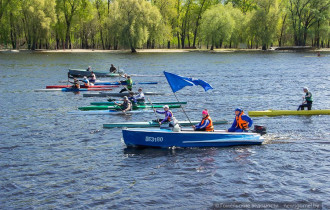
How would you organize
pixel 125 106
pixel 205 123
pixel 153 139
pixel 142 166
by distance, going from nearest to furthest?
1. pixel 142 166
2. pixel 153 139
3. pixel 205 123
4. pixel 125 106

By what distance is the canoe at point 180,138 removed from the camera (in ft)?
66.4

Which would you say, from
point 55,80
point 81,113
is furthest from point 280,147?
point 55,80

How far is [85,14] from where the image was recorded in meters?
115

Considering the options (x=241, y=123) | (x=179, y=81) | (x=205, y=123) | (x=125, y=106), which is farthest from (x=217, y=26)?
(x=205, y=123)

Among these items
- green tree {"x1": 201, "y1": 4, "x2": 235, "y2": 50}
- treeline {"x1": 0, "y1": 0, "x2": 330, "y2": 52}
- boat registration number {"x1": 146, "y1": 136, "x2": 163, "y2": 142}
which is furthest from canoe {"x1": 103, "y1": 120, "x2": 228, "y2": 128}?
green tree {"x1": 201, "y1": 4, "x2": 235, "y2": 50}

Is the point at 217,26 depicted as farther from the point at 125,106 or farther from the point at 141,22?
the point at 125,106

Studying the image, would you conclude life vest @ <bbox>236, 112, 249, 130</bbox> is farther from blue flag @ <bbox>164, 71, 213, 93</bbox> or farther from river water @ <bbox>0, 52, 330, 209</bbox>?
blue flag @ <bbox>164, 71, 213, 93</bbox>

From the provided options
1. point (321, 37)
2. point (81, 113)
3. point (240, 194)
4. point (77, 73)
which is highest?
point (321, 37)

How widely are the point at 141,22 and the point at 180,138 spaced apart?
88212 mm

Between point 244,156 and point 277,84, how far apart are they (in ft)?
98.0

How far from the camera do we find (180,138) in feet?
66.9

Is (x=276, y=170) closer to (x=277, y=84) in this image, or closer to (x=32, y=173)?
(x=32, y=173)

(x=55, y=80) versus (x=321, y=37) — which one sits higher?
(x=321, y=37)

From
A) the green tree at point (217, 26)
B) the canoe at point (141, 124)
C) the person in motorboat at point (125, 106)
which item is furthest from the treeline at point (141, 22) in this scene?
the canoe at point (141, 124)
